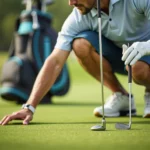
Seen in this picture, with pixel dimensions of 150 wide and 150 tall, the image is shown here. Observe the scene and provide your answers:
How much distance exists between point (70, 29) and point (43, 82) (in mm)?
459

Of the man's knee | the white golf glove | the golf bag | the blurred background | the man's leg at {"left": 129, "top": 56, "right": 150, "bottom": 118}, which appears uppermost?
the white golf glove

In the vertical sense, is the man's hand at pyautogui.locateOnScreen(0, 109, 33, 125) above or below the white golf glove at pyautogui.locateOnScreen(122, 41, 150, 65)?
below

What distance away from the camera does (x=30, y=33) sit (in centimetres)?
611

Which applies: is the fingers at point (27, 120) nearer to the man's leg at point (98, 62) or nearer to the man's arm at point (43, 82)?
the man's arm at point (43, 82)

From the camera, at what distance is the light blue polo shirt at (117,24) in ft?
12.2

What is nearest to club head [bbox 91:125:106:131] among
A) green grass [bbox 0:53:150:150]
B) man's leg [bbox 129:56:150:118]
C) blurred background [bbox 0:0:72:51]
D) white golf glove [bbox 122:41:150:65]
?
green grass [bbox 0:53:150:150]

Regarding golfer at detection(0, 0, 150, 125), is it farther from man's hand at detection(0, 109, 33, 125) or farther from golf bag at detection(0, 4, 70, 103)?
golf bag at detection(0, 4, 70, 103)

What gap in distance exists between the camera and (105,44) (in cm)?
419

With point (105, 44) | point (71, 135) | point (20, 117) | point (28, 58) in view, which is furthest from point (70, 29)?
point (28, 58)

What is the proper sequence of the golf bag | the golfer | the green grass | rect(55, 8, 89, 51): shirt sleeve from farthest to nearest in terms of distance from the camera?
1. the golf bag
2. rect(55, 8, 89, 51): shirt sleeve
3. the golfer
4. the green grass

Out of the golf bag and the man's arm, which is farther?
the golf bag

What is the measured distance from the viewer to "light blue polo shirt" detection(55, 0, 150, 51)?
3730mm

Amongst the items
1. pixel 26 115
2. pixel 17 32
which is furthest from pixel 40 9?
pixel 26 115

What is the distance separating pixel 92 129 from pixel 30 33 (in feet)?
9.79
